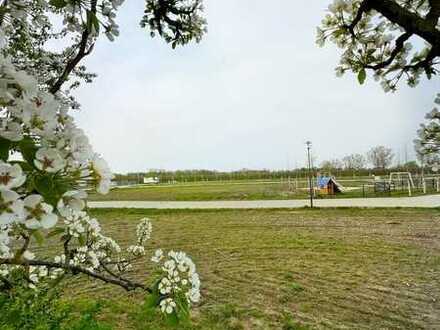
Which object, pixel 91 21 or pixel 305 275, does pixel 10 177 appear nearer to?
pixel 91 21

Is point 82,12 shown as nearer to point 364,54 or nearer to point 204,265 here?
point 364,54

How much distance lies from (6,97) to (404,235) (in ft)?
30.8

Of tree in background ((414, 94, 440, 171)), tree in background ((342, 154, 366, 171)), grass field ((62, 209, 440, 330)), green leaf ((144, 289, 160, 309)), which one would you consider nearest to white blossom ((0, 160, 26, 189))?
green leaf ((144, 289, 160, 309))

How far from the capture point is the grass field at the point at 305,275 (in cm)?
390

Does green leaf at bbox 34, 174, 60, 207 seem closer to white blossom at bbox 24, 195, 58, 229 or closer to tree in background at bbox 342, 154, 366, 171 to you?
white blossom at bbox 24, 195, 58, 229

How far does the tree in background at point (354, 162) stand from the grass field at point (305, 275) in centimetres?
4075

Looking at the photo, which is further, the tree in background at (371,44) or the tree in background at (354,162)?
the tree in background at (354,162)

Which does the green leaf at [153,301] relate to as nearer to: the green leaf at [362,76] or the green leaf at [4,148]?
the green leaf at [4,148]

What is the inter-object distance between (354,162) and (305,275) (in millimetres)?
48411

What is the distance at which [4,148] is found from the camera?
412 millimetres

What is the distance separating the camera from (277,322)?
12.5ft

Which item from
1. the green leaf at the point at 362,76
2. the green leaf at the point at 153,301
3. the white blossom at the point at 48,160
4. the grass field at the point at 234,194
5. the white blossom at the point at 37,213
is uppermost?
the green leaf at the point at 362,76

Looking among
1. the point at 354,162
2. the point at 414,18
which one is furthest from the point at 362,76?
the point at 354,162

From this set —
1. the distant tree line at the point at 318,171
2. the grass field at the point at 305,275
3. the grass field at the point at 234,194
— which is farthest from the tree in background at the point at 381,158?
the grass field at the point at 305,275
